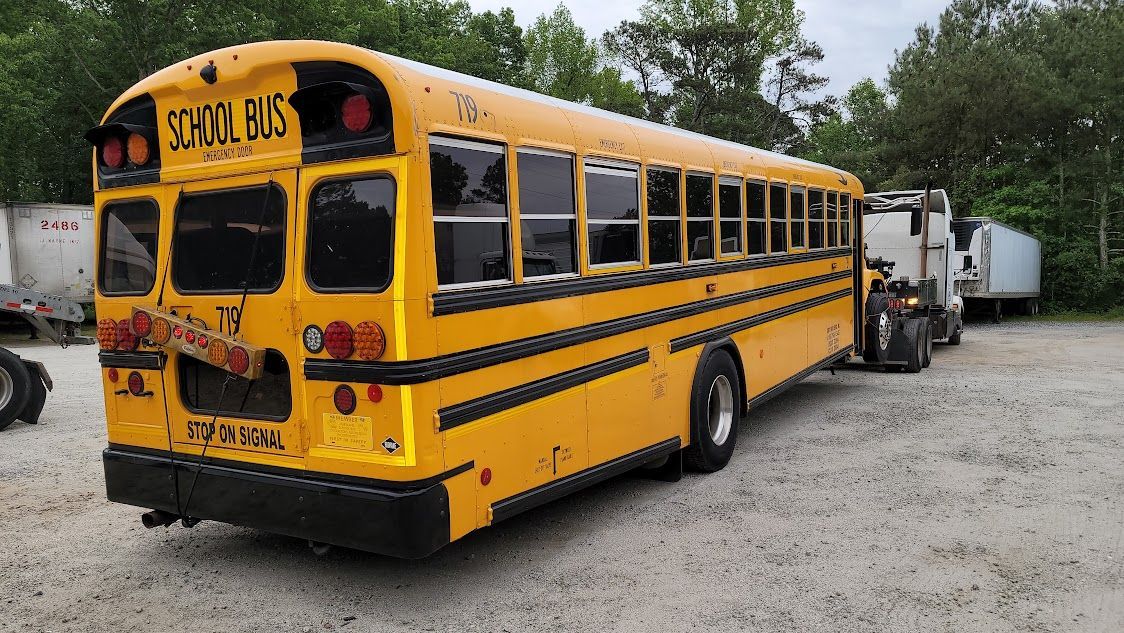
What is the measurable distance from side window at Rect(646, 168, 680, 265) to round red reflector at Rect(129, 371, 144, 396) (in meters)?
3.18

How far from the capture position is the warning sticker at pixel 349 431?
151 inches

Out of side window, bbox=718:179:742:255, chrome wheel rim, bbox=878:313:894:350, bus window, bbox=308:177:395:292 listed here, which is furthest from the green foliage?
bus window, bbox=308:177:395:292

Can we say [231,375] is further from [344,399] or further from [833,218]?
[833,218]

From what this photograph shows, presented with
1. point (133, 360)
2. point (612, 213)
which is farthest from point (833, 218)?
point (133, 360)

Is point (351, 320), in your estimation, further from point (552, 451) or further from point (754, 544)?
point (754, 544)

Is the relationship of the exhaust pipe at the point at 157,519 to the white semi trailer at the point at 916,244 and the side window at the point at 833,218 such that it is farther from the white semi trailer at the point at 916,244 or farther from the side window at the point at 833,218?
the white semi trailer at the point at 916,244

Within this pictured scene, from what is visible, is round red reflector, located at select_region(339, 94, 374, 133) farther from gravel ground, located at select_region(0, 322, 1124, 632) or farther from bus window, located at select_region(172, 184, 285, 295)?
gravel ground, located at select_region(0, 322, 1124, 632)

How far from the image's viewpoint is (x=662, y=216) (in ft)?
18.8

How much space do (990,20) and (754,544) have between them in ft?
134

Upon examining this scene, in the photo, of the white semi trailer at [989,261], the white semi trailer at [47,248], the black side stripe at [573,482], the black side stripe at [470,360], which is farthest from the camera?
the white semi trailer at [989,261]

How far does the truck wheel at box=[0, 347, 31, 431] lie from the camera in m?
8.64

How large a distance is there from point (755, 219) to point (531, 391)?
355cm

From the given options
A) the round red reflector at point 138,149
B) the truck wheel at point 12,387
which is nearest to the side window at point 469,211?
the round red reflector at point 138,149

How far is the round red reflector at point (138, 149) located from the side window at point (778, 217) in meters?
5.11
